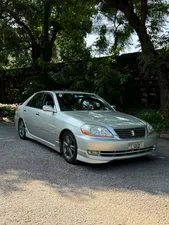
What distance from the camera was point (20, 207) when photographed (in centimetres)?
321

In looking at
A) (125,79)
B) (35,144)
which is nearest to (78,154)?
(35,144)

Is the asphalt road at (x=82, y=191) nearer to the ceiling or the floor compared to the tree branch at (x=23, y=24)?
nearer to the floor

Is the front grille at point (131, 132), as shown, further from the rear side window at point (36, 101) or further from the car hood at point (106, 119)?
the rear side window at point (36, 101)

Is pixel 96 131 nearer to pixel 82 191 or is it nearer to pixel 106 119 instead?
pixel 106 119

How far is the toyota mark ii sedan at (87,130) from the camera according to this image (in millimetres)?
4516

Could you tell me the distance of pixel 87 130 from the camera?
4586 millimetres

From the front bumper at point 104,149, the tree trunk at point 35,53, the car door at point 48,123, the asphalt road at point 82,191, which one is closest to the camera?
the asphalt road at point 82,191

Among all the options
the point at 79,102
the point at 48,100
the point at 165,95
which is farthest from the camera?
the point at 165,95

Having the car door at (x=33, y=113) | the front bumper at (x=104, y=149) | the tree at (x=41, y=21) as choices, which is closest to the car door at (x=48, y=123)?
the car door at (x=33, y=113)

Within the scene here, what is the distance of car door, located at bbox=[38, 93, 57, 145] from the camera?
547 centimetres

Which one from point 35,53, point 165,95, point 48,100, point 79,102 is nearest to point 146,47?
point 165,95

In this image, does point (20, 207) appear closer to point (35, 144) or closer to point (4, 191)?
point (4, 191)

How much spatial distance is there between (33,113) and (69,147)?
185 cm

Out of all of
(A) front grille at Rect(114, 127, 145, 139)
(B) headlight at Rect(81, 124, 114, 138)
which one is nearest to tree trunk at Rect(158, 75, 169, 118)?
(A) front grille at Rect(114, 127, 145, 139)
